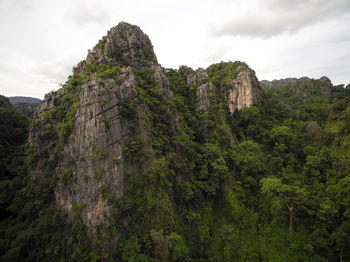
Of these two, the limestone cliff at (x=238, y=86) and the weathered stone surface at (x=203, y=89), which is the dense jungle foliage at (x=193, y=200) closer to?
the weathered stone surface at (x=203, y=89)

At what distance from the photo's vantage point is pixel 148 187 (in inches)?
854

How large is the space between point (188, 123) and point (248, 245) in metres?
23.0

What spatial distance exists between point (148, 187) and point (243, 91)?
120 ft

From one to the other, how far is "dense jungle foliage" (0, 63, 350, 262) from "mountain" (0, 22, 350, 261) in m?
0.15

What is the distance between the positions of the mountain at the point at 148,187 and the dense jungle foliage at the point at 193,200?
154mm

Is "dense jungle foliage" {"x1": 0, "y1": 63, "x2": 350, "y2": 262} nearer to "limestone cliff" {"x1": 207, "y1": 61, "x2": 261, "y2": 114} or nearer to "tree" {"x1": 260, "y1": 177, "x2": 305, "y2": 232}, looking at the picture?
"tree" {"x1": 260, "y1": 177, "x2": 305, "y2": 232}

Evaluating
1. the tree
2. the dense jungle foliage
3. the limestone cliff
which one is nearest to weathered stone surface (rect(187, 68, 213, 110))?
the dense jungle foliage

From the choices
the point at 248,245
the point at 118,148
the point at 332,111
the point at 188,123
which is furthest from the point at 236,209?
the point at 332,111

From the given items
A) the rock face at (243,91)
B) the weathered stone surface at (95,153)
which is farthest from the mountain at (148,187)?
the rock face at (243,91)

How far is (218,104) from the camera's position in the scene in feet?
137

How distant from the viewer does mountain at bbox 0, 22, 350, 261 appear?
766 inches

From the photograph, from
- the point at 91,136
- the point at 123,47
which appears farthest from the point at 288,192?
the point at 123,47

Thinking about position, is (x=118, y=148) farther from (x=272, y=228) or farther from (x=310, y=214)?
(x=310, y=214)

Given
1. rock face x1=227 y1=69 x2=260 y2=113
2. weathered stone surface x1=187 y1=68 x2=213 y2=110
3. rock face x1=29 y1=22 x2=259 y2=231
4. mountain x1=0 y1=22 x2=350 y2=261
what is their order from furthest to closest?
rock face x1=227 y1=69 x2=260 y2=113 → weathered stone surface x1=187 y1=68 x2=213 y2=110 → rock face x1=29 y1=22 x2=259 y2=231 → mountain x1=0 y1=22 x2=350 y2=261
